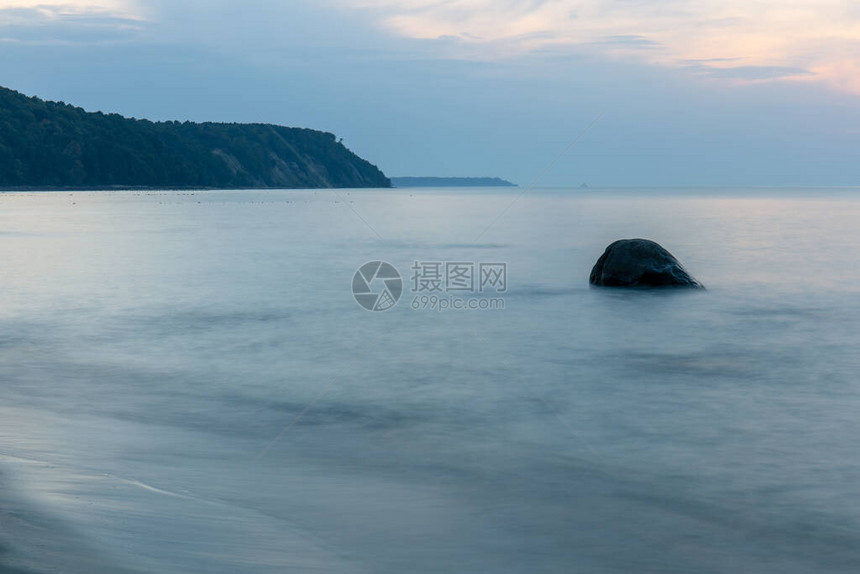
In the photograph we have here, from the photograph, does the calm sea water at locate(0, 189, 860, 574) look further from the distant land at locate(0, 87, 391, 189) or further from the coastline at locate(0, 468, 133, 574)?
the distant land at locate(0, 87, 391, 189)

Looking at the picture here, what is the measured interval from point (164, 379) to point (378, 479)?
5.12 metres

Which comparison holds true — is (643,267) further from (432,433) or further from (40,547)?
(40,547)

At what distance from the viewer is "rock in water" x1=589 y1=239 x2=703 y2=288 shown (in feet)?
65.3

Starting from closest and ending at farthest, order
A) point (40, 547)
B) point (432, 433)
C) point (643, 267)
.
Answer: point (40, 547), point (432, 433), point (643, 267)

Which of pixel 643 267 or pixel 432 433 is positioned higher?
pixel 643 267

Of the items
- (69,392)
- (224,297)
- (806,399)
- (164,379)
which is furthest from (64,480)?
(224,297)

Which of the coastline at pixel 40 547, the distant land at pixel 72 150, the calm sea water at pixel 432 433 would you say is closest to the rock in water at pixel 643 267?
the calm sea water at pixel 432 433

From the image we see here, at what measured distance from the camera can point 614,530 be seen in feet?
19.2

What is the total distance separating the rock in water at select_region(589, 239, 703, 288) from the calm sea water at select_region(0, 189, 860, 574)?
59 cm

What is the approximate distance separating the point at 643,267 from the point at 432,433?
41.2ft

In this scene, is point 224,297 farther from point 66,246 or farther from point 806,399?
point 66,246

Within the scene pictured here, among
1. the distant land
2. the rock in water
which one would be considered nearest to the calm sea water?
the rock in water

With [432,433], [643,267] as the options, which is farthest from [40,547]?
[643,267]

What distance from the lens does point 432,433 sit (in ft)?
28.3
